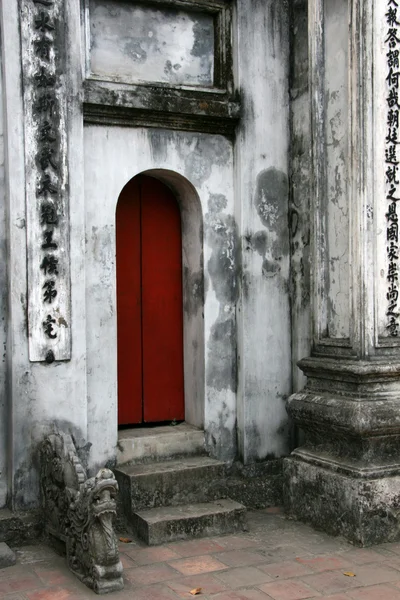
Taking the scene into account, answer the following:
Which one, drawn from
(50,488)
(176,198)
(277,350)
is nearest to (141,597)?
(50,488)

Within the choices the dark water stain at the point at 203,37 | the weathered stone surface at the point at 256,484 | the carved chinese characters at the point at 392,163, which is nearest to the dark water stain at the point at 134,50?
the dark water stain at the point at 203,37

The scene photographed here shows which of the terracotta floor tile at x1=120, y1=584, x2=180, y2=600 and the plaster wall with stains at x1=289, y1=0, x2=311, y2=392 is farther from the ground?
the plaster wall with stains at x1=289, y1=0, x2=311, y2=392

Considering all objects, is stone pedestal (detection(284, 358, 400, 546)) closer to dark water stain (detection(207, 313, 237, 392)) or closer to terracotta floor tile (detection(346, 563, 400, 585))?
terracotta floor tile (detection(346, 563, 400, 585))

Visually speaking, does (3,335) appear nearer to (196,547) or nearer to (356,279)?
(196,547)

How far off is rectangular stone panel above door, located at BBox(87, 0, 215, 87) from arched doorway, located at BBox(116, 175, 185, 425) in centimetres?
98

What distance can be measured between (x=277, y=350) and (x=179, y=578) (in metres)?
2.59

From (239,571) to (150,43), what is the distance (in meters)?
4.50

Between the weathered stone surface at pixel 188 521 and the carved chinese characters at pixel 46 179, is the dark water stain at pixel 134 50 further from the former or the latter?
the weathered stone surface at pixel 188 521

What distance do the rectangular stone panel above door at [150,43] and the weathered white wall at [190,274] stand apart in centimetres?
54

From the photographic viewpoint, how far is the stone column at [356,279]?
5.85 metres

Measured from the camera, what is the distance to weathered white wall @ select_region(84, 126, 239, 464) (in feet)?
20.9

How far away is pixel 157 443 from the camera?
6.66 m

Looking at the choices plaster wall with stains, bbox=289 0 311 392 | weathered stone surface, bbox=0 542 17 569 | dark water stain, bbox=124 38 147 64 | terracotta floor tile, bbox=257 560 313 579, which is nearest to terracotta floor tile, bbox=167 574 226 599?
terracotta floor tile, bbox=257 560 313 579

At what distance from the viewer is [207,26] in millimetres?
6977
